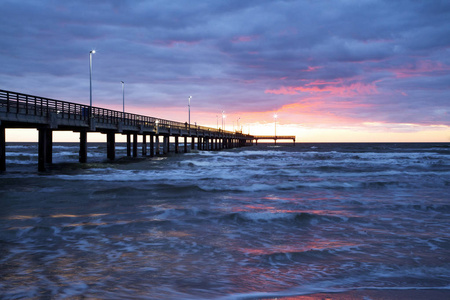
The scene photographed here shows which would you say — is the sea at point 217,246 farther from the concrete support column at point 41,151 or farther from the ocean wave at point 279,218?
the concrete support column at point 41,151

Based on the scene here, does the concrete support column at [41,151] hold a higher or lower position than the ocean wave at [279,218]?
higher

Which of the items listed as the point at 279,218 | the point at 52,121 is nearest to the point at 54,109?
the point at 52,121

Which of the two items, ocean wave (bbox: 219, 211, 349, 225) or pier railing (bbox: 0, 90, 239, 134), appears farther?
pier railing (bbox: 0, 90, 239, 134)

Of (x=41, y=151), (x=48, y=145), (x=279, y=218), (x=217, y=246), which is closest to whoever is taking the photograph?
(x=217, y=246)

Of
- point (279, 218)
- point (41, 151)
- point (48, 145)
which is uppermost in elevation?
point (48, 145)

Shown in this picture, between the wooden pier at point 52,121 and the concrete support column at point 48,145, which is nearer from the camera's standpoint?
the wooden pier at point 52,121

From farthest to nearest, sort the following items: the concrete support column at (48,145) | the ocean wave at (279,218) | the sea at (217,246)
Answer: the concrete support column at (48,145) → the ocean wave at (279,218) → the sea at (217,246)

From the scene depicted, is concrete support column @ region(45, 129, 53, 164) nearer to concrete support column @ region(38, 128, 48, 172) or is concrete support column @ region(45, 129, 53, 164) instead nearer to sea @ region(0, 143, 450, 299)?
concrete support column @ region(38, 128, 48, 172)

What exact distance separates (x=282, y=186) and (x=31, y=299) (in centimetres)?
1362

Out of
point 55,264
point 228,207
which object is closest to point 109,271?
point 55,264

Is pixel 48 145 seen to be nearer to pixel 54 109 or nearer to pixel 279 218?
pixel 54 109

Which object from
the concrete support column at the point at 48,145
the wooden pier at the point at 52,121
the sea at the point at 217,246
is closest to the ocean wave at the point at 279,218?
the sea at the point at 217,246

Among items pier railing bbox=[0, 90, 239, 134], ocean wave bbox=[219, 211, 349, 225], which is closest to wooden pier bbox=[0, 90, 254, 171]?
pier railing bbox=[0, 90, 239, 134]

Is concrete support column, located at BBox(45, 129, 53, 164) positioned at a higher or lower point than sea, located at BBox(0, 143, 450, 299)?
higher
